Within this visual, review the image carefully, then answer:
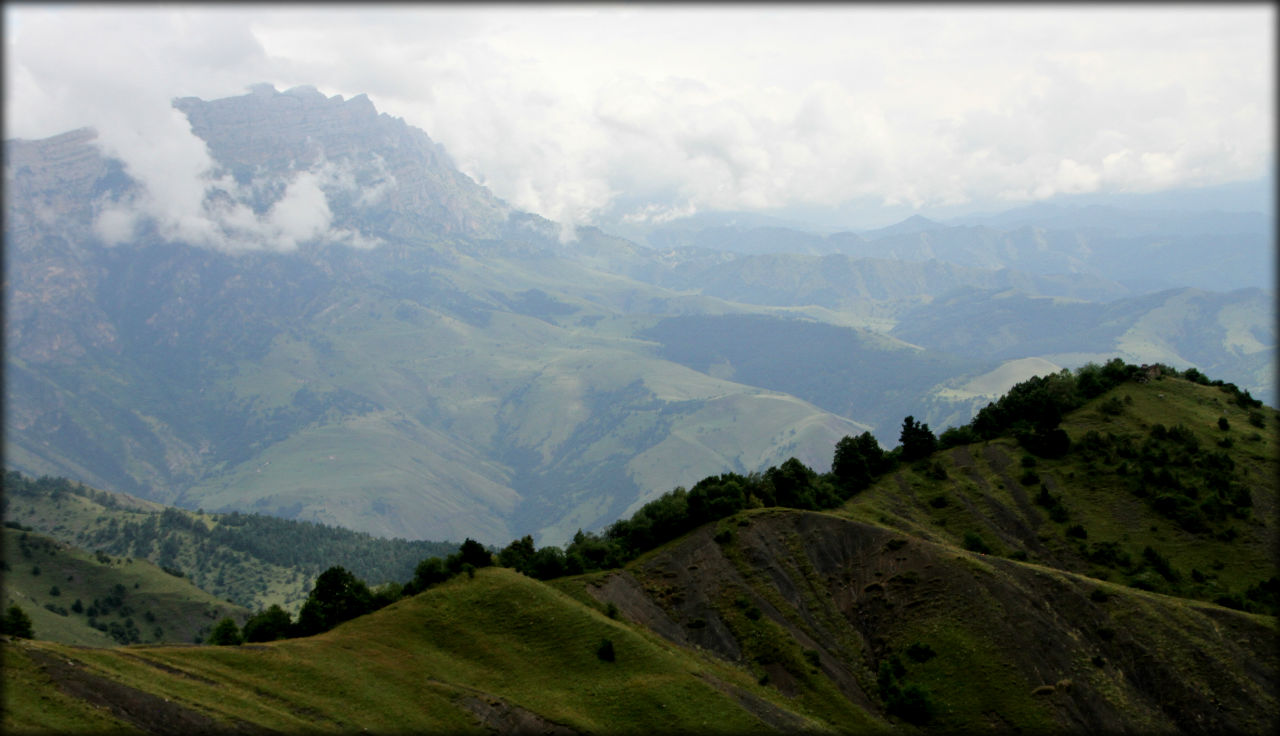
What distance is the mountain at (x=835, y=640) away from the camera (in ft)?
216

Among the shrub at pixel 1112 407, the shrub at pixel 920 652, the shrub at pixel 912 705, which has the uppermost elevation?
the shrub at pixel 1112 407

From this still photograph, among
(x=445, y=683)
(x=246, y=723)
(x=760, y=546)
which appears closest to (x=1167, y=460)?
(x=760, y=546)

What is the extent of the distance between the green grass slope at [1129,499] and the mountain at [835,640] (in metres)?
0.41

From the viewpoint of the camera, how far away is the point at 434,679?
241 ft

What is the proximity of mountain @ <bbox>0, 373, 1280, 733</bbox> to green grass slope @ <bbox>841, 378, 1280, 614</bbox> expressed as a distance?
0.41 metres

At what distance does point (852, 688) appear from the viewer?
8612 cm

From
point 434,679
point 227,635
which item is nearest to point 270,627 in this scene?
point 227,635

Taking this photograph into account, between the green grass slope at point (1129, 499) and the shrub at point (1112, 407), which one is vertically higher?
the shrub at point (1112, 407)

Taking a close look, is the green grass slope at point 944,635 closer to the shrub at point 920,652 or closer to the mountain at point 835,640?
the shrub at point 920,652

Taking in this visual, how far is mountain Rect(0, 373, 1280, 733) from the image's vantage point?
65.7 meters

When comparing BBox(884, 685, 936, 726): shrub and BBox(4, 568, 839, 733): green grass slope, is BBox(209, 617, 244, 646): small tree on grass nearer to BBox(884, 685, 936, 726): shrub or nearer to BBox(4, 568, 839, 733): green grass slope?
BBox(4, 568, 839, 733): green grass slope

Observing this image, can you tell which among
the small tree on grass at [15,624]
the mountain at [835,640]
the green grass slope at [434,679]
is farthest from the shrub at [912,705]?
the small tree on grass at [15,624]

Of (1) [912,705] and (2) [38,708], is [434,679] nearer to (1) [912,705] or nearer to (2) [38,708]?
(2) [38,708]

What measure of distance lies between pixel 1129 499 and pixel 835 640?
61.2 meters
